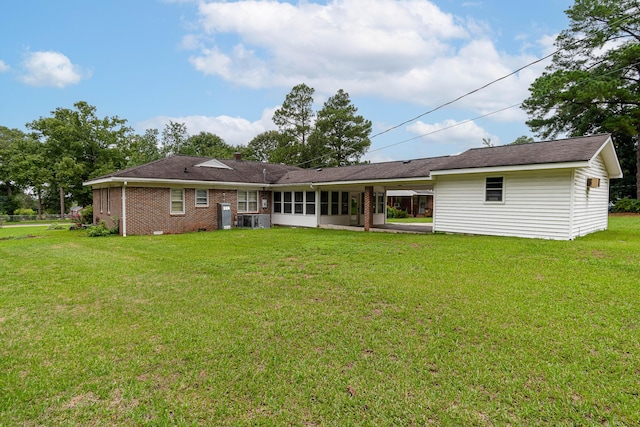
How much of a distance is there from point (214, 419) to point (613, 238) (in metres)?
13.4

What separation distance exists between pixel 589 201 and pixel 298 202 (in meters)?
12.8

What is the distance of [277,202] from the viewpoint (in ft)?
65.5

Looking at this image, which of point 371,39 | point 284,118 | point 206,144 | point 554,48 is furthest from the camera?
point 206,144

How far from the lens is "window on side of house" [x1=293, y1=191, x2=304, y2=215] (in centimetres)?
1870

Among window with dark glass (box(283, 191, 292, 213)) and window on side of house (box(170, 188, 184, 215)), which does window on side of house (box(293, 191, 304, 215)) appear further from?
window on side of house (box(170, 188, 184, 215))

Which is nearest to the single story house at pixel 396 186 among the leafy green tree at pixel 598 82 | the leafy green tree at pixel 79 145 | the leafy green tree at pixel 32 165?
the leafy green tree at pixel 598 82

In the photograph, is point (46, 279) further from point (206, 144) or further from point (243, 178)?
point (206, 144)

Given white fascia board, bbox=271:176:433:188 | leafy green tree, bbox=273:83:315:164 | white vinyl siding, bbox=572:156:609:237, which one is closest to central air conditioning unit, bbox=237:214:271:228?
white fascia board, bbox=271:176:433:188

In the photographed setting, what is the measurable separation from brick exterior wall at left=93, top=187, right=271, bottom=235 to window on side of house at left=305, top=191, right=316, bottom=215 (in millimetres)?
3945

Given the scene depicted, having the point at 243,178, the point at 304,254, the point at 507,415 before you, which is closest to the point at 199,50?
the point at 243,178

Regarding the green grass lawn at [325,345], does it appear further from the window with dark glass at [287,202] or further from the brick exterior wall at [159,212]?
the window with dark glass at [287,202]

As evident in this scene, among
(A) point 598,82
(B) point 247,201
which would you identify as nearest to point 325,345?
(B) point 247,201

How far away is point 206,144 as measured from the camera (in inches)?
1905

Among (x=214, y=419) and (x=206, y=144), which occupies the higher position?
(x=206, y=144)
